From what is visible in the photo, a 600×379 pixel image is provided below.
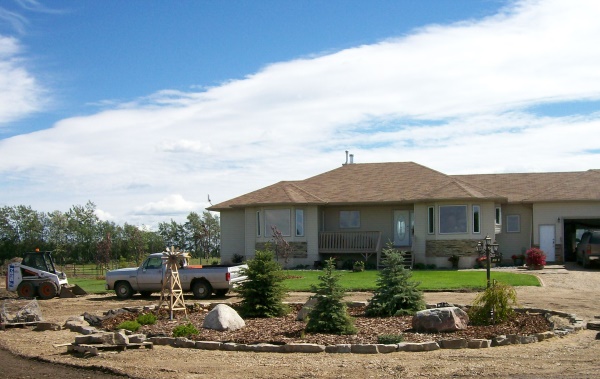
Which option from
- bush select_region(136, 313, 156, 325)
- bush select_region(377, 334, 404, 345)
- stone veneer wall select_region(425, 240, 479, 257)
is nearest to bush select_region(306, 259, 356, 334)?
bush select_region(377, 334, 404, 345)

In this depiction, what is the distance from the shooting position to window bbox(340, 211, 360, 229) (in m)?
38.9

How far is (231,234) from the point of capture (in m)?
40.3

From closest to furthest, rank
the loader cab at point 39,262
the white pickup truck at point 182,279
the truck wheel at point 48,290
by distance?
1. the white pickup truck at point 182,279
2. the truck wheel at point 48,290
3. the loader cab at point 39,262

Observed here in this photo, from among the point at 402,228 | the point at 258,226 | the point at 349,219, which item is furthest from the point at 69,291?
the point at 402,228

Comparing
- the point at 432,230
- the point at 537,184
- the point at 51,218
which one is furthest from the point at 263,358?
the point at 51,218

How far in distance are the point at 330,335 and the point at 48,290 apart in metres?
16.0

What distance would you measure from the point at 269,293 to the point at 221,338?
3.88 m

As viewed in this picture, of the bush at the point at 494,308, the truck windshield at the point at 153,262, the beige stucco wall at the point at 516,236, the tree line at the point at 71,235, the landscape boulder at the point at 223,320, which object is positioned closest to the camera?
the bush at the point at 494,308

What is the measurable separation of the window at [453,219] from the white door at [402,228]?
106 inches

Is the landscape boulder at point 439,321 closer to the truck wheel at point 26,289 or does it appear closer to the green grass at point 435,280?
the green grass at point 435,280

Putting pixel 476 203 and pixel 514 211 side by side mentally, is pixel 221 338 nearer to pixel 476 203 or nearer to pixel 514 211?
pixel 476 203

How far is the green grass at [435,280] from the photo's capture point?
1019 inches

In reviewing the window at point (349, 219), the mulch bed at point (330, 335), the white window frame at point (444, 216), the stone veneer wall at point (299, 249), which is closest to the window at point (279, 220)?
the stone veneer wall at point (299, 249)

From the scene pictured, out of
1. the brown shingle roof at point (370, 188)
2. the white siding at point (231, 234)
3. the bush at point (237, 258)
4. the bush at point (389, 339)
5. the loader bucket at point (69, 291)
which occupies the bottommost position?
the loader bucket at point (69, 291)
